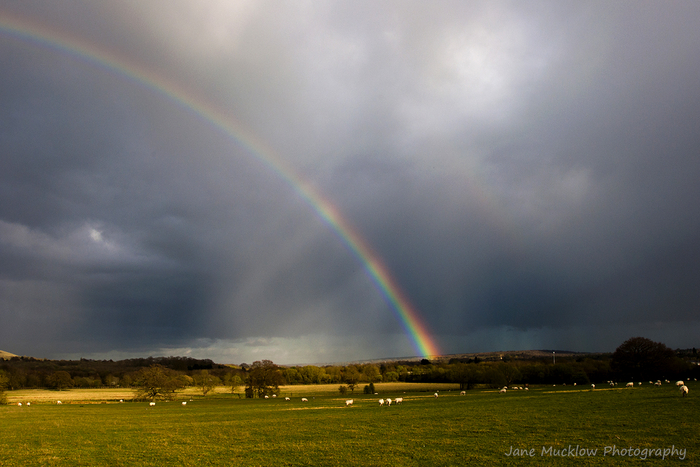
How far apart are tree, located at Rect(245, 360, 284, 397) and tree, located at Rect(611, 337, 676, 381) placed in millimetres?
90949

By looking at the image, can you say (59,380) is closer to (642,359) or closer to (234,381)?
(234,381)

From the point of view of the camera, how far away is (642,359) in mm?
107625

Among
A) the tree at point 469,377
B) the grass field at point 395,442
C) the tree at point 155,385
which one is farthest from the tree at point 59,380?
the grass field at point 395,442

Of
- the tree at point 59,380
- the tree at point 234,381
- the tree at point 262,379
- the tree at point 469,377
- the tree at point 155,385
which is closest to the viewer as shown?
the tree at point 155,385

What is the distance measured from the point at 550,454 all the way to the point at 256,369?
94049 millimetres

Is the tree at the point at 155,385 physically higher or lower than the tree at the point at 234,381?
higher

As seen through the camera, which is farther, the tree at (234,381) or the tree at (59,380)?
the tree at (59,380)

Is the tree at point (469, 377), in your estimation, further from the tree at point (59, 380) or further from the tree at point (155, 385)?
the tree at point (59, 380)

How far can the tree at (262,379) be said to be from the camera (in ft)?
333

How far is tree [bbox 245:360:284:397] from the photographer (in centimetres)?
10162

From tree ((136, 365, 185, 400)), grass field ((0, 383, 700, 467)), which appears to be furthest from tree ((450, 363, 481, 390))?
grass field ((0, 383, 700, 467))

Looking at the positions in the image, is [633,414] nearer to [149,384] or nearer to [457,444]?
[457,444]

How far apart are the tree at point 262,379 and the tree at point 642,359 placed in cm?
9095

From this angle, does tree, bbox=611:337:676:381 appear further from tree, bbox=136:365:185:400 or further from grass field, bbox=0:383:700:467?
tree, bbox=136:365:185:400
